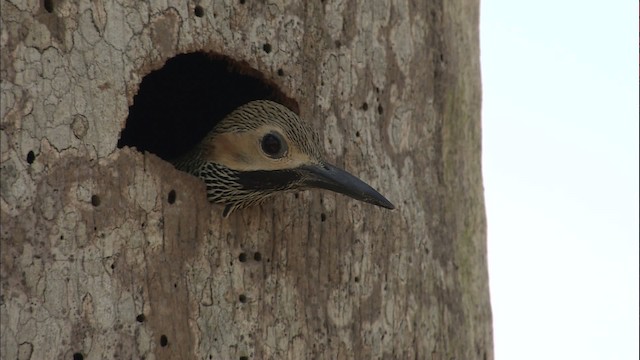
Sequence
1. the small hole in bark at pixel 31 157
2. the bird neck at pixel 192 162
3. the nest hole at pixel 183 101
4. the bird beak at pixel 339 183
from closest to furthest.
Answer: the small hole in bark at pixel 31 157
the bird beak at pixel 339 183
the bird neck at pixel 192 162
the nest hole at pixel 183 101

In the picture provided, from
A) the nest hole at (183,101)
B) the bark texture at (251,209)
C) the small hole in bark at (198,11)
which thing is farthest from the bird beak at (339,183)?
the small hole in bark at (198,11)

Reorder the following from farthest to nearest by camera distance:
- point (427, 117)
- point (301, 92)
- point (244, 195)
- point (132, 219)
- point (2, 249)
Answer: point (427, 117) → point (301, 92) → point (244, 195) → point (132, 219) → point (2, 249)

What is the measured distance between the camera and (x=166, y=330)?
4.38 metres

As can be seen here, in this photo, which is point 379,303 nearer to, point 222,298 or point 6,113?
point 222,298

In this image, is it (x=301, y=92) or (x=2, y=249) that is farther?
(x=301, y=92)

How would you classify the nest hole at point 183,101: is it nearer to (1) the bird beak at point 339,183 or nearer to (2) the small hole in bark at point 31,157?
(1) the bird beak at point 339,183

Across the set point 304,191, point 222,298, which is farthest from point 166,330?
point 304,191

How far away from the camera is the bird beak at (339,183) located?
4.60 metres

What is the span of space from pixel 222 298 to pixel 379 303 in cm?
82

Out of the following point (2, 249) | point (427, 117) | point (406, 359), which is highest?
point (427, 117)

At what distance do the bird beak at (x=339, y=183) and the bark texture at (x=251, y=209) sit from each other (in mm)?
289

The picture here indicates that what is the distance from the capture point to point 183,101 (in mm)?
5801

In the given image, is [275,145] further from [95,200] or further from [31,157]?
[31,157]

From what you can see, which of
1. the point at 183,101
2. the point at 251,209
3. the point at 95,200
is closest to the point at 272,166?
the point at 251,209
